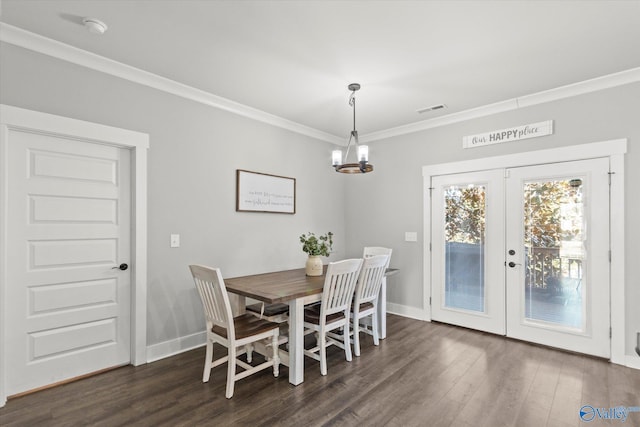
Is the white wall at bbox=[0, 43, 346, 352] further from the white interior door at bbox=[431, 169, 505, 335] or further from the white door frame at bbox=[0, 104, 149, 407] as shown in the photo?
the white interior door at bbox=[431, 169, 505, 335]

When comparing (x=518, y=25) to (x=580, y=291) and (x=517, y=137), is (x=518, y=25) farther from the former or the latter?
(x=580, y=291)

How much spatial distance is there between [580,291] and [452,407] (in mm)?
1988

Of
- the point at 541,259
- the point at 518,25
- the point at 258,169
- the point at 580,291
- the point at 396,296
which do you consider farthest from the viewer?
the point at 396,296

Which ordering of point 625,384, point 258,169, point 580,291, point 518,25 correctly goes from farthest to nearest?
1. point 258,169
2. point 580,291
3. point 625,384
4. point 518,25

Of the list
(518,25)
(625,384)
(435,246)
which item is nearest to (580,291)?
(625,384)

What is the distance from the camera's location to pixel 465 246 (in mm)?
3869

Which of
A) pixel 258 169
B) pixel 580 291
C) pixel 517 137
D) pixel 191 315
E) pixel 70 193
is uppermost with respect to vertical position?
pixel 517 137

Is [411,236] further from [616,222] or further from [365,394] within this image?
[365,394]

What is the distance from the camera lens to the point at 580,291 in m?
3.11

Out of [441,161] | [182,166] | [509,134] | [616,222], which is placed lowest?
[616,222]

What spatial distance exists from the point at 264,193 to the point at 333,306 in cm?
175

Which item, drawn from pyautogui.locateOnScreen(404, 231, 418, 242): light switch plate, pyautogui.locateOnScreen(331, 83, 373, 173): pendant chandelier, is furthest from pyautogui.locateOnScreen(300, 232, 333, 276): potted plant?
pyautogui.locateOnScreen(404, 231, 418, 242): light switch plate

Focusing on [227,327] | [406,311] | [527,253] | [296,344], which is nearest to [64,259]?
[227,327]

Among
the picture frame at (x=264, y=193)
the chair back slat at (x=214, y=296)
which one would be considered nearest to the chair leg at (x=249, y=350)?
the chair back slat at (x=214, y=296)
